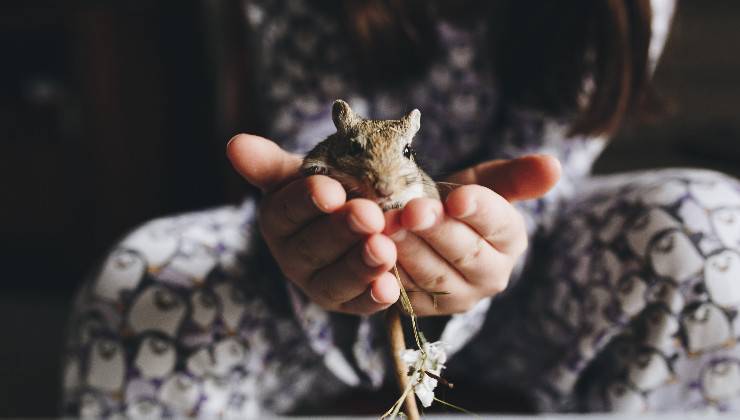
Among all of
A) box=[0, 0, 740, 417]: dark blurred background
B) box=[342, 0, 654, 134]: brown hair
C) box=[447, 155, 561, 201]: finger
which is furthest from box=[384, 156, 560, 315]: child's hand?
box=[0, 0, 740, 417]: dark blurred background

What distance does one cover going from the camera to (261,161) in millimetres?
449

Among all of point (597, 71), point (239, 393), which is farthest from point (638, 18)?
point (239, 393)

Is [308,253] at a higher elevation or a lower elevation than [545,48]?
lower

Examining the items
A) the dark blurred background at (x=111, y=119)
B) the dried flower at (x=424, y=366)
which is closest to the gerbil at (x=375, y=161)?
the dried flower at (x=424, y=366)

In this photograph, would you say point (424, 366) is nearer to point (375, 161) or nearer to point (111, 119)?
point (375, 161)

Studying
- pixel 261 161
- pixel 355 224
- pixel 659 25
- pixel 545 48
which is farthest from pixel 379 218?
pixel 659 25

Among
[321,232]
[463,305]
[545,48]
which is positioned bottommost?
[463,305]

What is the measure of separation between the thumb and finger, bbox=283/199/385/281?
0.05 m

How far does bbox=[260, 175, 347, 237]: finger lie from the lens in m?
0.39

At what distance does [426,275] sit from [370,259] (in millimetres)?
90

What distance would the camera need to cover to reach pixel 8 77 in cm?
183

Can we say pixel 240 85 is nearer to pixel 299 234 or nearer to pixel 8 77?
pixel 8 77

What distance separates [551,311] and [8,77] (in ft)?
5.95

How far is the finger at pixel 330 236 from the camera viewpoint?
1.23 ft
